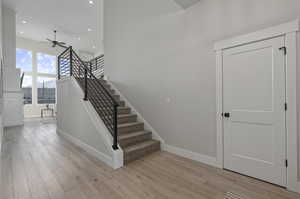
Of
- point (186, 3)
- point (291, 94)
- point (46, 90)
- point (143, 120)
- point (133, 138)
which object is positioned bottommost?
point (133, 138)

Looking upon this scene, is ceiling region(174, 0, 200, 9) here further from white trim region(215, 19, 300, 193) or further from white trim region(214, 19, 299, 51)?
white trim region(215, 19, 300, 193)

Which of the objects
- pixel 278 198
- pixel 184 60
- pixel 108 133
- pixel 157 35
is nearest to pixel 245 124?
pixel 278 198

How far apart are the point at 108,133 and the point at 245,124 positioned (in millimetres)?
2535

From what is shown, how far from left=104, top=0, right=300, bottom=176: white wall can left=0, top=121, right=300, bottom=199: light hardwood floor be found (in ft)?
2.02

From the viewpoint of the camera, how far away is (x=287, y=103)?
2092 mm

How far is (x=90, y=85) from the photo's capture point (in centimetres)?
420

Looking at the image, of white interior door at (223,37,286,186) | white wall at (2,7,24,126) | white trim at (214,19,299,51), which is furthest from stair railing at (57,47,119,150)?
white wall at (2,7,24,126)

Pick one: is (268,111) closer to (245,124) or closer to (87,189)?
(245,124)

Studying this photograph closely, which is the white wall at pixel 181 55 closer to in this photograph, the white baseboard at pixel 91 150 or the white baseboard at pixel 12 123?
the white baseboard at pixel 91 150

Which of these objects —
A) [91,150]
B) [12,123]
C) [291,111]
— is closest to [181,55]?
[291,111]

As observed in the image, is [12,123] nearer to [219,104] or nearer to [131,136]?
[131,136]

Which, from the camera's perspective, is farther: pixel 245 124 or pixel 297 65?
pixel 245 124

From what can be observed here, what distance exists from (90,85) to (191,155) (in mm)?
3189

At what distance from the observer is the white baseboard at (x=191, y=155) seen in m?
2.87
